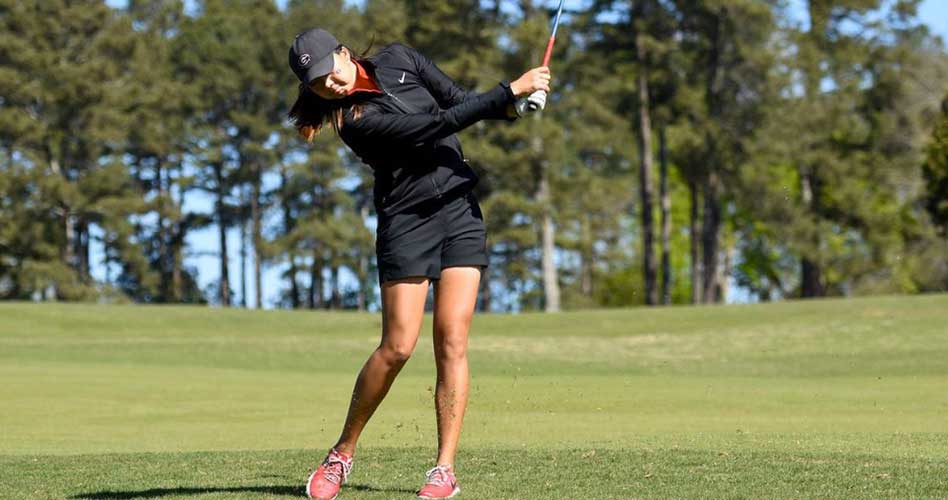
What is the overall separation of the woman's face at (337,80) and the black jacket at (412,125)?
65 millimetres

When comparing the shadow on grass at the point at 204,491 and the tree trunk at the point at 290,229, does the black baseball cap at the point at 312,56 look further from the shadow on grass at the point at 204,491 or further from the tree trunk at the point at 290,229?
the tree trunk at the point at 290,229

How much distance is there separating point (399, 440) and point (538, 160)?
42.2 metres

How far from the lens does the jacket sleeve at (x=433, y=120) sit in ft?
20.1

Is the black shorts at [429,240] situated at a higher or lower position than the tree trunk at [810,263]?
lower

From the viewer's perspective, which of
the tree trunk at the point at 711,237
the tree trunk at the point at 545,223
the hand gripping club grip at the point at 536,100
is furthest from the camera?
the tree trunk at the point at 711,237

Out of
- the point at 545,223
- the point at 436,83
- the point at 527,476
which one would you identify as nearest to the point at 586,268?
the point at 545,223

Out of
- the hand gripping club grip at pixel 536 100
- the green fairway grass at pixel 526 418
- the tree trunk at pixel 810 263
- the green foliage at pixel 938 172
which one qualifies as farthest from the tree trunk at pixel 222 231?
the hand gripping club grip at pixel 536 100

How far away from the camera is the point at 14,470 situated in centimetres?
752

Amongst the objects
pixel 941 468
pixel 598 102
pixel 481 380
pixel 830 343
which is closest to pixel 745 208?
pixel 598 102

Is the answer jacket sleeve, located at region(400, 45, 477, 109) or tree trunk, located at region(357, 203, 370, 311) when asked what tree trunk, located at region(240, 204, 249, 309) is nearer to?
tree trunk, located at region(357, 203, 370, 311)

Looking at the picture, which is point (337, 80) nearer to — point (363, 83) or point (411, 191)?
point (363, 83)

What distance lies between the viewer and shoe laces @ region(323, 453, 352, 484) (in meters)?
6.36

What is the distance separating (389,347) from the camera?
6438 mm

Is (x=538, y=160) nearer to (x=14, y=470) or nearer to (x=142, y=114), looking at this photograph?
(x=142, y=114)
